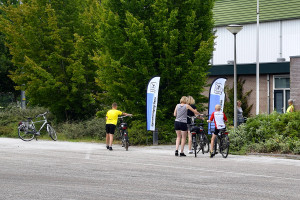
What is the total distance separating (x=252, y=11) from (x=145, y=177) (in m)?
29.7

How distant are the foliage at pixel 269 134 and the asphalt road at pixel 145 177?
93 centimetres

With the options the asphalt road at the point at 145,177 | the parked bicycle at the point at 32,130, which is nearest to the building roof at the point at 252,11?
the parked bicycle at the point at 32,130

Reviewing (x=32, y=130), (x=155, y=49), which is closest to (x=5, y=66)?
(x=32, y=130)

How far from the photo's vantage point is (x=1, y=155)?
18.5 metres

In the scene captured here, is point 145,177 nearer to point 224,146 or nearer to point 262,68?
point 224,146

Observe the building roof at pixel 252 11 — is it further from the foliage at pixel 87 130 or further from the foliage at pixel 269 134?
the foliage at pixel 269 134

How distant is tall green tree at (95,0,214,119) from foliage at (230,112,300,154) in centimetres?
502

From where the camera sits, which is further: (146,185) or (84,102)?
(84,102)

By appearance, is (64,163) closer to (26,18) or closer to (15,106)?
(26,18)

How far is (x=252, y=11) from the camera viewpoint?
40.6 metres

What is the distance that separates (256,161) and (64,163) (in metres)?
5.05

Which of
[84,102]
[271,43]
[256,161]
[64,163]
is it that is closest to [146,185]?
[64,163]

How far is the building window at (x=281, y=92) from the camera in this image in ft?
120

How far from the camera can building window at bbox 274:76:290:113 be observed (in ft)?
120
